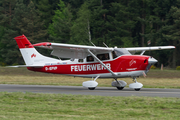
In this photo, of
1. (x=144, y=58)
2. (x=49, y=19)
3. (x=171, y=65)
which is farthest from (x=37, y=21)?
(x=144, y=58)

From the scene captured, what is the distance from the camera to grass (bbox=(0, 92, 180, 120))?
8.54 meters

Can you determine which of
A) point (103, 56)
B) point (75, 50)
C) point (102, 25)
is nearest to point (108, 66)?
point (103, 56)

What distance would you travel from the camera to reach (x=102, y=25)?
66.8m

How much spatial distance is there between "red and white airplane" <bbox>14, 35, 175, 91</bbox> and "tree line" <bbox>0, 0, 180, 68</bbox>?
3229 cm

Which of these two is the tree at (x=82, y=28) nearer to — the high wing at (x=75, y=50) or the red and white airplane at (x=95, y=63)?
the red and white airplane at (x=95, y=63)

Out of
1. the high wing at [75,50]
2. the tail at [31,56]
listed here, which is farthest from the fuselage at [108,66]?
the high wing at [75,50]

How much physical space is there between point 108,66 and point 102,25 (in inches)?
1913

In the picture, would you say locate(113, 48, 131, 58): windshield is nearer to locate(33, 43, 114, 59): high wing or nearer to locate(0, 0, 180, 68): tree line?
locate(33, 43, 114, 59): high wing

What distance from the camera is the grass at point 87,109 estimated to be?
854cm

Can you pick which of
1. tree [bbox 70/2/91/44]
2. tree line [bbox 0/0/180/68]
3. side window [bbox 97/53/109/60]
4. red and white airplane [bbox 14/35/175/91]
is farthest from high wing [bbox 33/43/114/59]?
tree [bbox 70/2/91/44]

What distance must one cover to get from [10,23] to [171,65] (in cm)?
4276

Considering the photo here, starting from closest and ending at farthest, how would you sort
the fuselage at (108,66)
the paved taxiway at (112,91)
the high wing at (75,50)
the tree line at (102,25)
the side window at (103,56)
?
the paved taxiway at (112,91) < the fuselage at (108,66) < the high wing at (75,50) < the side window at (103,56) < the tree line at (102,25)

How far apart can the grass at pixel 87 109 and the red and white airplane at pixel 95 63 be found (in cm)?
627

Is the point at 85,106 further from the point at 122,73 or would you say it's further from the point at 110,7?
the point at 110,7
